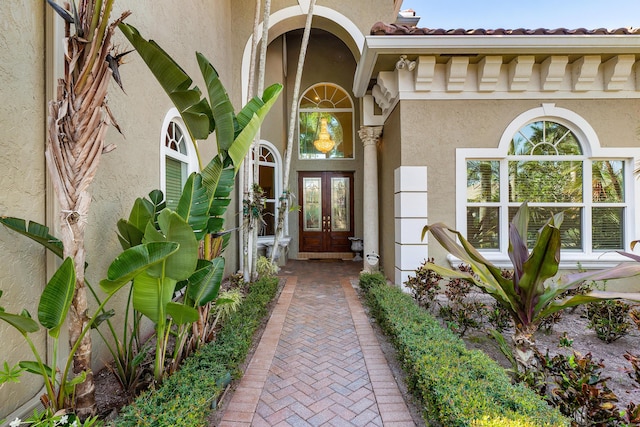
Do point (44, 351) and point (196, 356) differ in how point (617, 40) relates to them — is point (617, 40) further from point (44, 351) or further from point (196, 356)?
point (44, 351)

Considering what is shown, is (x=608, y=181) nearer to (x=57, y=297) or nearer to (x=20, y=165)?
(x=57, y=297)

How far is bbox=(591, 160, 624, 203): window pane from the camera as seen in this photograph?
5191 millimetres

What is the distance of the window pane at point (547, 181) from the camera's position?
5.21 m

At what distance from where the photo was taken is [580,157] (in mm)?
5160

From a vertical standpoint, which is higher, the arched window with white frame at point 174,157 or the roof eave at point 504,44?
the roof eave at point 504,44

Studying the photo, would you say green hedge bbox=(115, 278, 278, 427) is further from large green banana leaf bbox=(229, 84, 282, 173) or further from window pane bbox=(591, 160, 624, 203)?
window pane bbox=(591, 160, 624, 203)

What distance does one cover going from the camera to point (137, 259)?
180 centimetres

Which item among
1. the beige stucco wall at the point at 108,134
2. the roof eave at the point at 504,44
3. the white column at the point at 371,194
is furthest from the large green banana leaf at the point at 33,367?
the white column at the point at 371,194

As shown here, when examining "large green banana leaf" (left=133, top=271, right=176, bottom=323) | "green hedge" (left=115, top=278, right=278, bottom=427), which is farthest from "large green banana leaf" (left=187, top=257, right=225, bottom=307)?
"green hedge" (left=115, top=278, right=278, bottom=427)

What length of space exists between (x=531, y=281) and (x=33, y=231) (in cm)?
410

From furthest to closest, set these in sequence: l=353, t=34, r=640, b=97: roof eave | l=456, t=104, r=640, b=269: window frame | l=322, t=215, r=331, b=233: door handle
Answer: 1. l=322, t=215, r=331, b=233: door handle
2. l=456, t=104, r=640, b=269: window frame
3. l=353, t=34, r=640, b=97: roof eave

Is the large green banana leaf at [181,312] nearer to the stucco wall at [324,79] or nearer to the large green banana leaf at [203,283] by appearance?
the large green banana leaf at [203,283]

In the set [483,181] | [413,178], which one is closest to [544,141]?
[483,181]

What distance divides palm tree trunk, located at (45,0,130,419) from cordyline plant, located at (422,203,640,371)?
306cm
